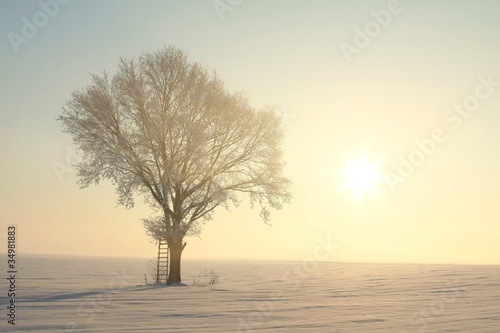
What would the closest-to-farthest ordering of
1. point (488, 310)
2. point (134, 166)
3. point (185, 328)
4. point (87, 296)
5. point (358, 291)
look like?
point (185, 328) → point (488, 310) → point (87, 296) → point (358, 291) → point (134, 166)

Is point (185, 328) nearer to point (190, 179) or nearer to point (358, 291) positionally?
point (358, 291)

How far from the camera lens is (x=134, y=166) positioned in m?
27.9

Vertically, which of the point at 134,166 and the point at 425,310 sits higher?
the point at 134,166

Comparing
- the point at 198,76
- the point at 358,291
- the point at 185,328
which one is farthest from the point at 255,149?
the point at 185,328

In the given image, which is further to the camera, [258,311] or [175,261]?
[175,261]

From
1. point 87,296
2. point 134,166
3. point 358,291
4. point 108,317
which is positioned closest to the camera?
point 108,317

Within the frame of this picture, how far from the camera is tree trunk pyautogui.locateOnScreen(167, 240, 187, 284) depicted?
1110 inches

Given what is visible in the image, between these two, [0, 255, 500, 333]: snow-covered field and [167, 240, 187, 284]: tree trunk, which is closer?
[0, 255, 500, 333]: snow-covered field

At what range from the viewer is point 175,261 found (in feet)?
93.2

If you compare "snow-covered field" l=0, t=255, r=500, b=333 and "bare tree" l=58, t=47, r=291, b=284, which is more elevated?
"bare tree" l=58, t=47, r=291, b=284

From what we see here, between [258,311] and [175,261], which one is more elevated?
[175,261]

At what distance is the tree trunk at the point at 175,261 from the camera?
28.2 m

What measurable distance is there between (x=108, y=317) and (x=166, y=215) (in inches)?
560

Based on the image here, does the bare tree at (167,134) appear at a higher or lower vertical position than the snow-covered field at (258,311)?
higher
